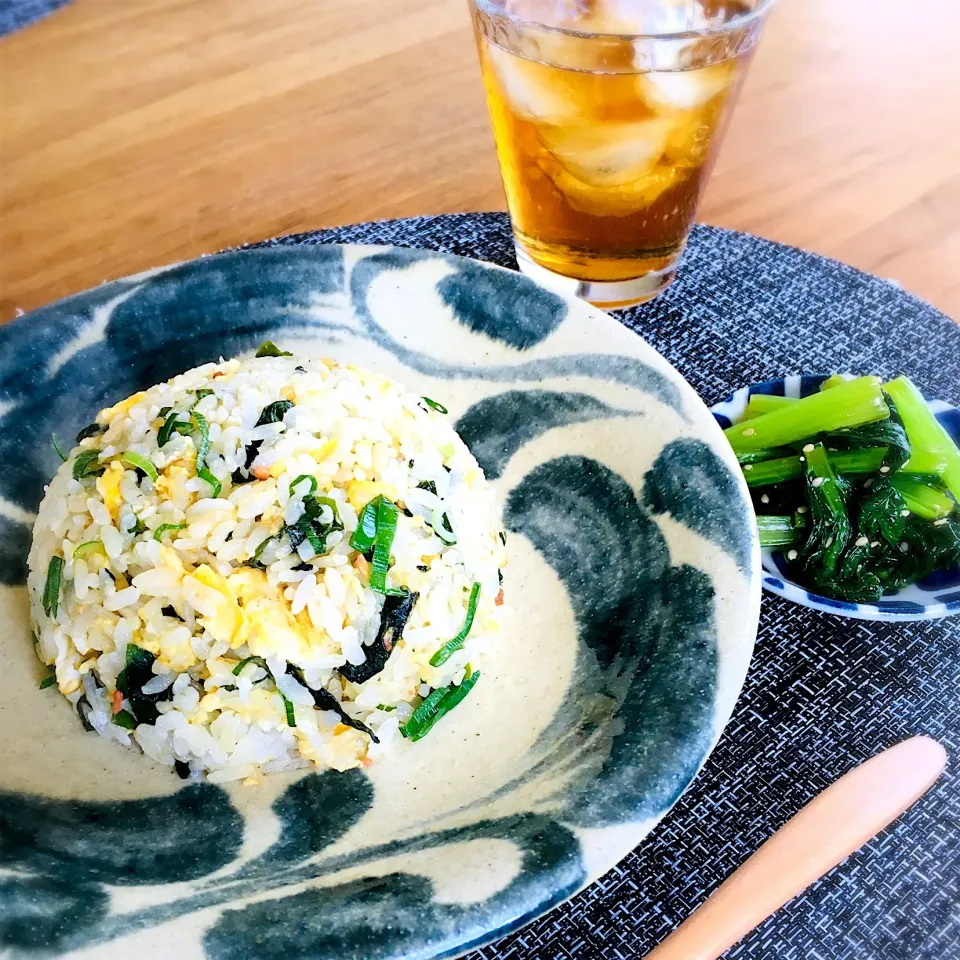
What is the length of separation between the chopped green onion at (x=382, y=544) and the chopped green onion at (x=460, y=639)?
9 cm

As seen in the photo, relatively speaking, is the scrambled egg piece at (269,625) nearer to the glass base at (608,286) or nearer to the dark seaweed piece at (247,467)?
the dark seaweed piece at (247,467)

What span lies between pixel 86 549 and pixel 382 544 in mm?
305

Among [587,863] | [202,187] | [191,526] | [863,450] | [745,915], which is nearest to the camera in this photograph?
[587,863]

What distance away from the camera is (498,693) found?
99 centimetres

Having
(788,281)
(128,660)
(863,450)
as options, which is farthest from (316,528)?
(788,281)

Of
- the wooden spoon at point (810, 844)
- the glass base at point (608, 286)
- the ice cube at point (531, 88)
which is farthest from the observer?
the glass base at point (608, 286)

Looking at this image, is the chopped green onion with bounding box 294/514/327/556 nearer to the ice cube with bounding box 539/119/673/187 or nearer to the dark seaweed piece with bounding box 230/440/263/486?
the dark seaweed piece with bounding box 230/440/263/486

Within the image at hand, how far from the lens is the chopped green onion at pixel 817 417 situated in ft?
3.95

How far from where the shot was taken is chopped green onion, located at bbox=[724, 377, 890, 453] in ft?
3.95

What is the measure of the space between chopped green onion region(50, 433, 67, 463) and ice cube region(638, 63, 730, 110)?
0.87m

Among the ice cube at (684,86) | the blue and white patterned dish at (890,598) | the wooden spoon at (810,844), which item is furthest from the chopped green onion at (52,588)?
the ice cube at (684,86)

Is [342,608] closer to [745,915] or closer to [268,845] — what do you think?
[268,845]

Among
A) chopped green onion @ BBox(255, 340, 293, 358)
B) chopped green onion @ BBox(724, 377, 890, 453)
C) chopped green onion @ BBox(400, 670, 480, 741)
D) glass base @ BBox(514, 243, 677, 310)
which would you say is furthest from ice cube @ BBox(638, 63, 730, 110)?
chopped green onion @ BBox(400, 670, 480, 741)

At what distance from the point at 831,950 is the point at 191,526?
71 cm
